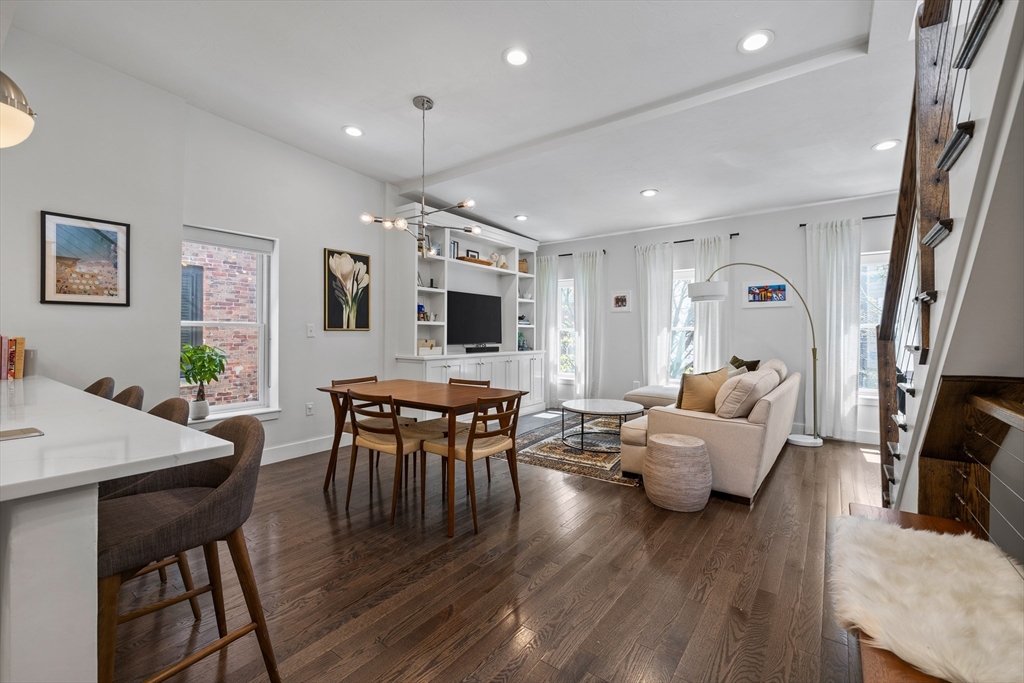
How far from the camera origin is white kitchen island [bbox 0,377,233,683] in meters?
0.81

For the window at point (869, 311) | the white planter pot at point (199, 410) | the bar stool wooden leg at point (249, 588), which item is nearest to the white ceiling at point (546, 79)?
the window at point (869, 311)

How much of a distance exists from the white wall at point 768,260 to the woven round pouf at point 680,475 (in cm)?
314

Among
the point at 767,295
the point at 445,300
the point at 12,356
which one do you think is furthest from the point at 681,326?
the point at 12,356

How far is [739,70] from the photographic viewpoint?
2787 millimetres

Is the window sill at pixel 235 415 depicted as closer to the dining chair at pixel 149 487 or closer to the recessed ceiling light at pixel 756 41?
the dining chair at pixel 149 487

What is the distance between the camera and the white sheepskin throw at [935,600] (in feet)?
2.64

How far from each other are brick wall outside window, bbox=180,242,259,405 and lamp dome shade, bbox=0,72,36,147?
2142 millimetres

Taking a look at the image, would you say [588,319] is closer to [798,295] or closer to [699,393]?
[798,295]

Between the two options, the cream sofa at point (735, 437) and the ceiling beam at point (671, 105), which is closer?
the ceiling beam at point (671, 105)

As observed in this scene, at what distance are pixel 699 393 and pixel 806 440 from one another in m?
2.29

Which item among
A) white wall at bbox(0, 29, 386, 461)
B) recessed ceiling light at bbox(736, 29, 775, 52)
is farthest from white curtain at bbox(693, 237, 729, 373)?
white wall at bbox(0, 29, 386, 461)

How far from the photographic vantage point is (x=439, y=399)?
282 centimetres

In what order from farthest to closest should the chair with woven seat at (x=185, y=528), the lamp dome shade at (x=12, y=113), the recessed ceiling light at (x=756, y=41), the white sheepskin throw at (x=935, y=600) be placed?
the recessed ceiling light at (x=756, y=41) < the lamp dome shade at (x=12, y=113) < the chair with woven seat at (x=185, y=528) < the white sheepskin throw at (x=935, y=600)

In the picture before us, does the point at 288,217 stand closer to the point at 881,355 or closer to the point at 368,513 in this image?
the point at 368,513
